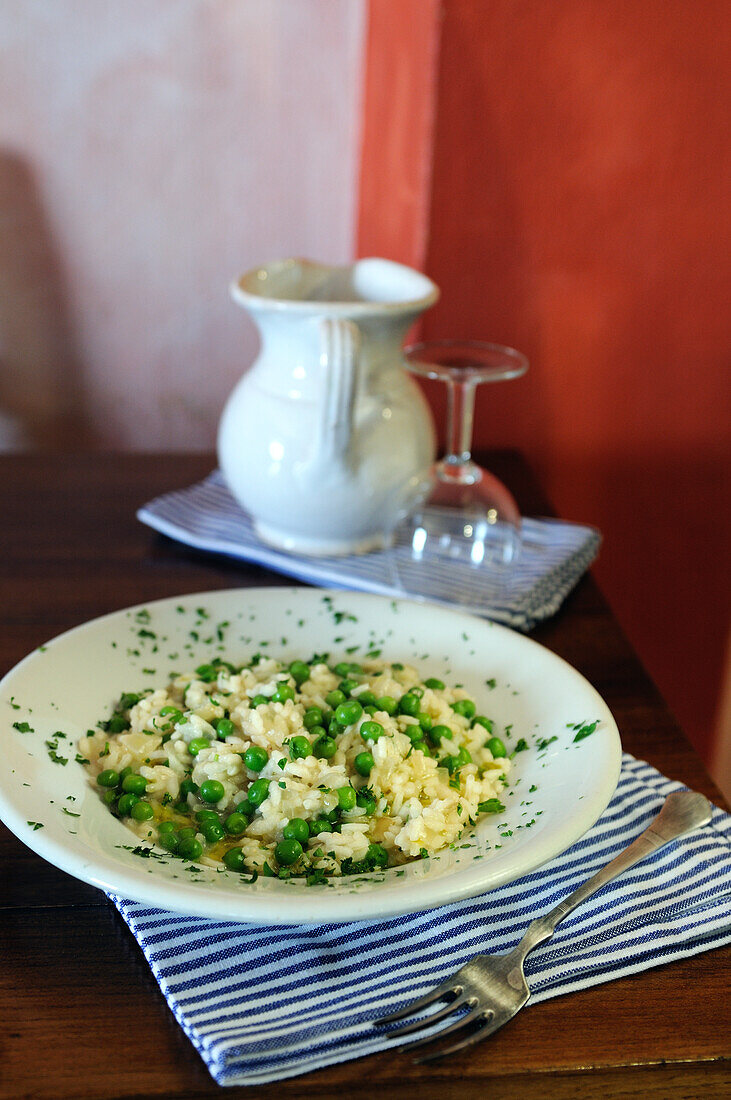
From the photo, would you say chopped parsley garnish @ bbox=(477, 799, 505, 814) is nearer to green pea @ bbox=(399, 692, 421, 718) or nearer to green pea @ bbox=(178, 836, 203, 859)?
green pea @ bbox=(399, 692, 421, 718)

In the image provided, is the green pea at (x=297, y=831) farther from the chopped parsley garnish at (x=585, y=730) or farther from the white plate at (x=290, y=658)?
the chopped parsley garnish at (x=585, y=730)

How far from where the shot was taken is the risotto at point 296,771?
0.72 m

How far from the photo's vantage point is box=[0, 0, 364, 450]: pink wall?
1968mm

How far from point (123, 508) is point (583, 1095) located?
105 centimetres

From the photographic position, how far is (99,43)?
6.42 feet

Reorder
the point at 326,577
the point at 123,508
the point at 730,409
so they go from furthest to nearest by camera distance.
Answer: the point at 730,409, the point at 123,508, the point at 326,577

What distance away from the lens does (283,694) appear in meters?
0.84

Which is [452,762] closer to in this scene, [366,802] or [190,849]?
[366,802]

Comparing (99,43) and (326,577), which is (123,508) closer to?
(326,577)

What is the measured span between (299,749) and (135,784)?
0.12 meters

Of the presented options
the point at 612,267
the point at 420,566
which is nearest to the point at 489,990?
the point at 420,566

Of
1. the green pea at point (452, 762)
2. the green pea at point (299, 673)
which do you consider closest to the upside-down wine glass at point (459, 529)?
the green pea at point (299, 673)

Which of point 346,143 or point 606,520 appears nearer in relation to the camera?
point 606,520

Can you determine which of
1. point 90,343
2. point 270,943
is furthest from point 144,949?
point 90,343
